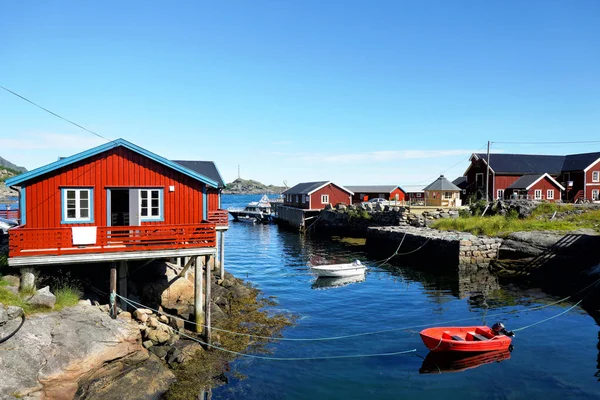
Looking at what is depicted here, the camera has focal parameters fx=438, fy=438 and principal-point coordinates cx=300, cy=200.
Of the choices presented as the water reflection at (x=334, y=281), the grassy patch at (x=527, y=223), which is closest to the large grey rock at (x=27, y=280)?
the water reflection at (x=334, y=281)

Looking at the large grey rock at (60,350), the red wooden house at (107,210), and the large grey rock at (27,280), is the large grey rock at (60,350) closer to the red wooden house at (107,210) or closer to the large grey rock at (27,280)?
the large grey rock at (27,280)

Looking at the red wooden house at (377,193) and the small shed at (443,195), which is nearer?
the small shed at (443,195)

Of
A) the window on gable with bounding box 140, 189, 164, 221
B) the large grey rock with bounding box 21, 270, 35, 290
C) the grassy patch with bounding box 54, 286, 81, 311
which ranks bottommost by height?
the grassy patch with bounding box 54, 286, 81, 311

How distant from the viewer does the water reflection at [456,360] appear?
55.1 ft

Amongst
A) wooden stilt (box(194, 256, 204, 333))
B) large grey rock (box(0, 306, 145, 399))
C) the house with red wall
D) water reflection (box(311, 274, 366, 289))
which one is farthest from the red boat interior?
the house with red wall

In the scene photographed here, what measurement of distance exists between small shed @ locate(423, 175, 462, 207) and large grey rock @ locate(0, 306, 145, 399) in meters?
46.8

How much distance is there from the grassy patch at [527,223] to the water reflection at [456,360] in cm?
2203

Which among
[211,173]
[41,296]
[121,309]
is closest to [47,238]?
[41,296]

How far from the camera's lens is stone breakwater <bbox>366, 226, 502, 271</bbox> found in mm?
34719

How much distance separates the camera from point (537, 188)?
5641 cm

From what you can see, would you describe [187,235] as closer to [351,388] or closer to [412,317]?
[351,388]

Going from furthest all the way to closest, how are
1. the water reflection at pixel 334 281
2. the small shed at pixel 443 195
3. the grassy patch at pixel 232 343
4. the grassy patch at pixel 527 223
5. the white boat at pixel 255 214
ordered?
the white boat at pixel 255 214 → the small shed at pixel 443 195 → the grassy patch at pixel 527 223 → the water reflection at pixel 334 281 → the grassy patch at pixel 232 343

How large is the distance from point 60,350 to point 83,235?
465cm

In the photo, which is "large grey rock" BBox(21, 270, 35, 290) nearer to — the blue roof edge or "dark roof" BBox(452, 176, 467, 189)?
the blue roof edge
